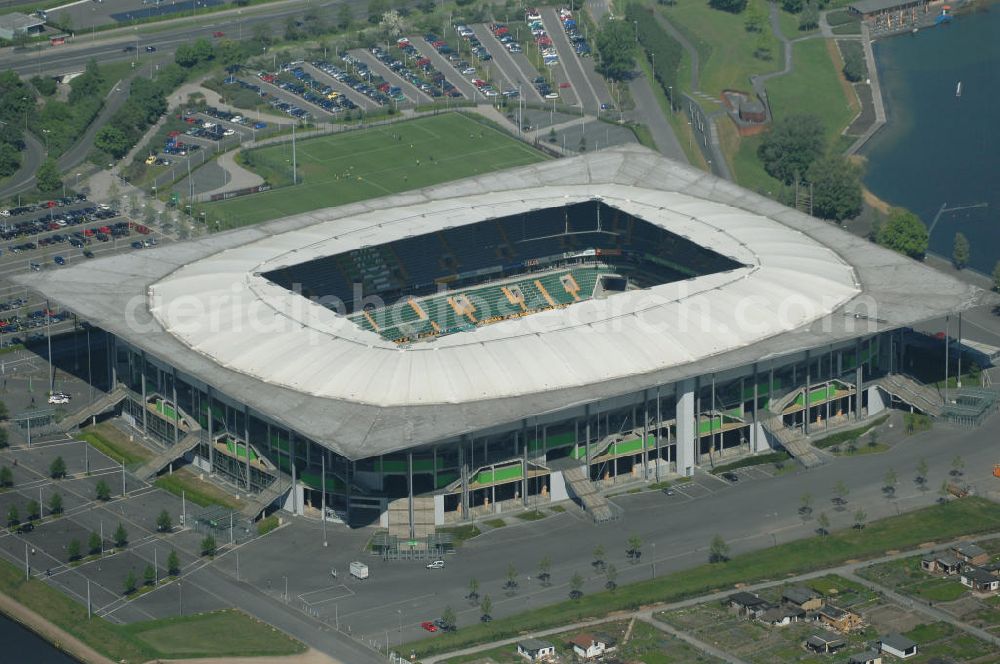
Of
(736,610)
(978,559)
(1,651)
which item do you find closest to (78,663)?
(1,651)

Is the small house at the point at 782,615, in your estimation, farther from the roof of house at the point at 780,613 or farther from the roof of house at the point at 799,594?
the roof of house at the point at 799,594

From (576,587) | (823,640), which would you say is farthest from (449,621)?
(823,640)

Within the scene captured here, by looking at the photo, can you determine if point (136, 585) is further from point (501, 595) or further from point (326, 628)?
point (501, 595)

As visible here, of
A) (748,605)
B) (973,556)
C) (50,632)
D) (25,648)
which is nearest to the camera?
(748,605)

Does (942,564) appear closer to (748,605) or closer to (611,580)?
(748,605)

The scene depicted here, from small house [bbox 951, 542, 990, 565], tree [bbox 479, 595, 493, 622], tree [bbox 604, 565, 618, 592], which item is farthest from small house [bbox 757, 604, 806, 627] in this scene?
tree [bbox 479, 595, 493, 622]
